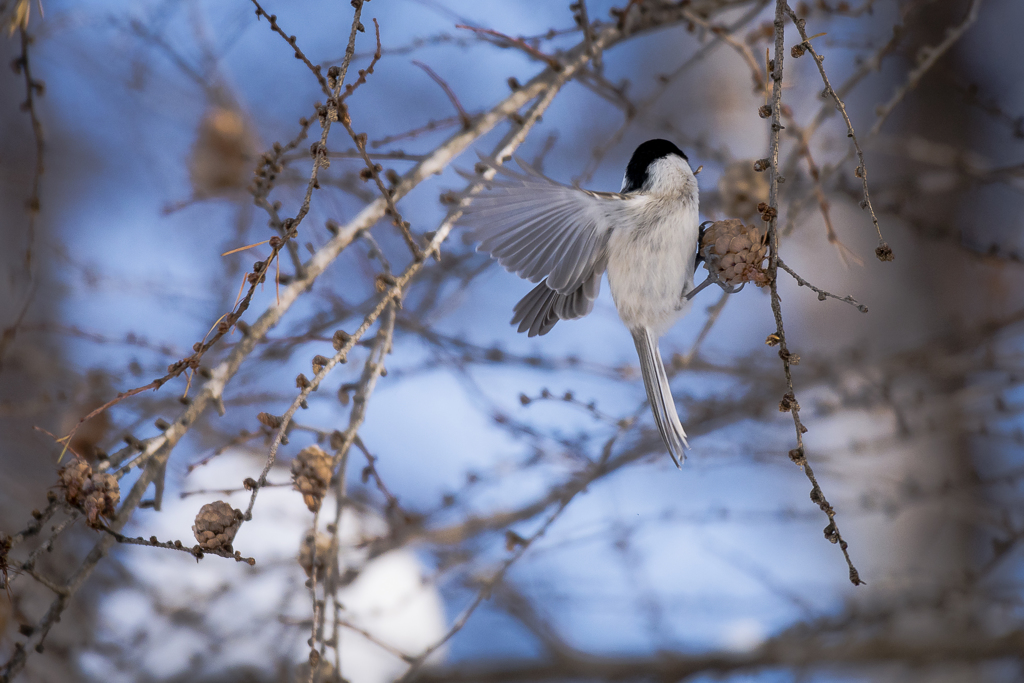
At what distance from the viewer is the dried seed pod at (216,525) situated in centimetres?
80

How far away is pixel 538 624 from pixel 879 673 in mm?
1153

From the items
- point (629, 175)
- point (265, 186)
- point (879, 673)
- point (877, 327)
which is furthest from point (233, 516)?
point (877, 327)

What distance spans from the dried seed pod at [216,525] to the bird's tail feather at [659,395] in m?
0.67

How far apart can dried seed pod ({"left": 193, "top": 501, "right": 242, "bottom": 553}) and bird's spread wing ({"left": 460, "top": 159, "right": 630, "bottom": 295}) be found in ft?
1.56

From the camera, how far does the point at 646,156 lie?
1.33 metres

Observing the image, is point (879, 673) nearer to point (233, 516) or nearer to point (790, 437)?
point (790, 437)

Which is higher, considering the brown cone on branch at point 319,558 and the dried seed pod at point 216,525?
the brown cone on branch at point 319,558

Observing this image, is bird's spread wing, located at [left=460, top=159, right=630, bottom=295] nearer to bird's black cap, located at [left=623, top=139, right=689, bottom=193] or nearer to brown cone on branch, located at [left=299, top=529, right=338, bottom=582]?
bird's black cap, located at [left=623, top=139, right=689, bottom=193]

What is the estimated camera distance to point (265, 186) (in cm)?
104

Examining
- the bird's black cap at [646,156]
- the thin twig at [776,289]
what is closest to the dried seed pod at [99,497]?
the thin twig at [776,289]

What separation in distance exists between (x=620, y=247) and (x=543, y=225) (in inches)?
6.4

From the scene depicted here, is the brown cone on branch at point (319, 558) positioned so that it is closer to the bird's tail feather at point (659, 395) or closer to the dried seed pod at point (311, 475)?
the dried seed pod at point (311, 475)

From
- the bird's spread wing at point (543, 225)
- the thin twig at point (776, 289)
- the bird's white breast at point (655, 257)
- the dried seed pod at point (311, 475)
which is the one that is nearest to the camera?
the thin twig at point (776, 289)

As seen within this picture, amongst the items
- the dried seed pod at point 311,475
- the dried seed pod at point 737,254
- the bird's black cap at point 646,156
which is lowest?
the dried seed pod at point 311,475
